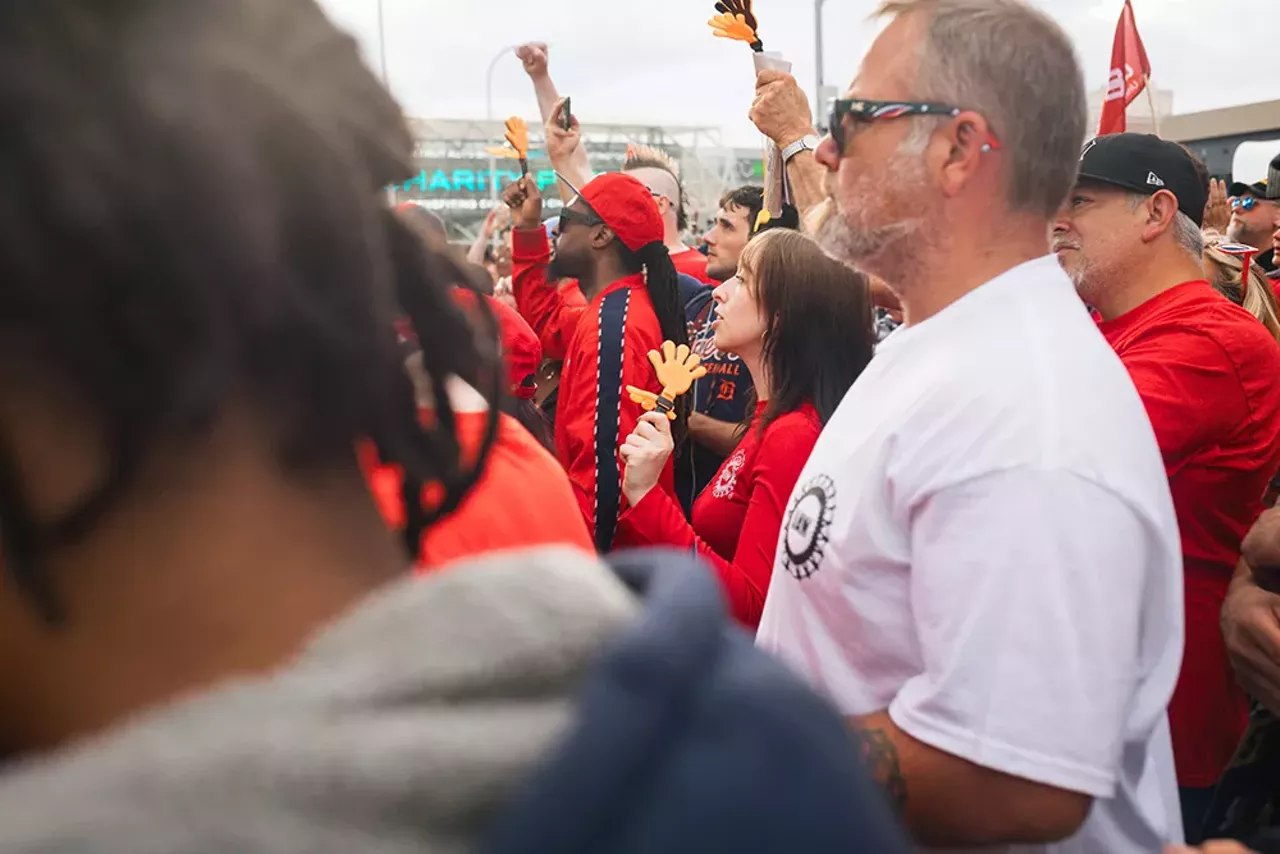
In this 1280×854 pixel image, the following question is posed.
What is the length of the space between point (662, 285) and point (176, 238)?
438cm

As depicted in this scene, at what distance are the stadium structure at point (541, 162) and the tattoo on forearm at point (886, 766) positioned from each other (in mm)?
32165

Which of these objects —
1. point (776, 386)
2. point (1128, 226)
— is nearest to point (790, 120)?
point (776, 386)

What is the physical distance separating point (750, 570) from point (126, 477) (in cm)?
212

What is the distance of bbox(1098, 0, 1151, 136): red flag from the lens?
195 inches

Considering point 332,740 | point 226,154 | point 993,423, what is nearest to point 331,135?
point 226,154

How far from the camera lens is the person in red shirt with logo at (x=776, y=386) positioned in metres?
3.03

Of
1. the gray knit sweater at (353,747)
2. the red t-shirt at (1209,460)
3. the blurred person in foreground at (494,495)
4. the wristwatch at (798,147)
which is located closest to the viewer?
the gray knit sweater at (353,747)

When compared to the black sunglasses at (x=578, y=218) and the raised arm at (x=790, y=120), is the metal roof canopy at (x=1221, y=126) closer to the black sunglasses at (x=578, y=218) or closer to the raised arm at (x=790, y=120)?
the black sunglasses at (x=578, y=218)

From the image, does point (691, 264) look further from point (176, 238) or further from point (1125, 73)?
point (176, 238)

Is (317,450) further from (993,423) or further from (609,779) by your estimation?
(993,423)

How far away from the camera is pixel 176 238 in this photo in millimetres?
594

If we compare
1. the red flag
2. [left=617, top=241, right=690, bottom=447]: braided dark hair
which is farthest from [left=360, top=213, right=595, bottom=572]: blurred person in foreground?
the red flag

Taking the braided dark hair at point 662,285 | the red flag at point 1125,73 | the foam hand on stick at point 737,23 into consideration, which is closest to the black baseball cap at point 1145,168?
the foam hand on stick at point 737,23

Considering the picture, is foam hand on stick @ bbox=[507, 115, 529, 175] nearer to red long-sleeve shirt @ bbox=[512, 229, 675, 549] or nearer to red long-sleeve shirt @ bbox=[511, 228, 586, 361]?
red long-sleeve shirt @ bbox=[511, 228, 586, 361]
